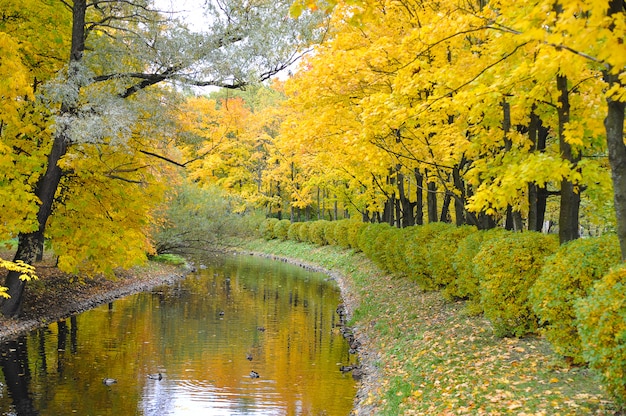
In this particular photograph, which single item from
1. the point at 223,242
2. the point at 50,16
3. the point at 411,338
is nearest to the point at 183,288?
the point at 223,242

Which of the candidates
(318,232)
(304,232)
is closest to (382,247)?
(318,232)

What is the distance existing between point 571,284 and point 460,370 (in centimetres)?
209

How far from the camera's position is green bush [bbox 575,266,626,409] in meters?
4.64

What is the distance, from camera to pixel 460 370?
7766 millimetres

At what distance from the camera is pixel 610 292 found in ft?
16.0

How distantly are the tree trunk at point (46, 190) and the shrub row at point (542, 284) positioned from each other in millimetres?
9016

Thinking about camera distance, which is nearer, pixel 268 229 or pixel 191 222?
pixel 191 222

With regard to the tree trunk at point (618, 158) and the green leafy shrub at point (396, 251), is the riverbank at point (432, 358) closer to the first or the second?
the green leafy shrub at point (396, 251)

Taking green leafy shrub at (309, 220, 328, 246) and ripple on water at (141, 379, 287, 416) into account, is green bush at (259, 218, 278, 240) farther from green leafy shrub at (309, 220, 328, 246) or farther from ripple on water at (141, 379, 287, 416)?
ripple on water at (141, 379, 287, 416)

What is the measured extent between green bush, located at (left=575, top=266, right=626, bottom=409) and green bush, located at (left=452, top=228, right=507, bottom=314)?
17.1 feet

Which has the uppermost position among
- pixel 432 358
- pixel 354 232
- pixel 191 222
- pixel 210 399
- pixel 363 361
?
pixel 191 222

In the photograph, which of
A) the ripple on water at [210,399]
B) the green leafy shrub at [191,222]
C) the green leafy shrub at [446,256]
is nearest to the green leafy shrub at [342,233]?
the green leafy shrub at [191,222]

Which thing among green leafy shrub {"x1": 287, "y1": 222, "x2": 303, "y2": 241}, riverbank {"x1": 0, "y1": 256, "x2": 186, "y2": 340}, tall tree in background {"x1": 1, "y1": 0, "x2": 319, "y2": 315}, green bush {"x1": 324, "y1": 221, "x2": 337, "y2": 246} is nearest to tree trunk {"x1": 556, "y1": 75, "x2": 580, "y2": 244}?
tall tree in background {"x1": 1, "y1": 0, "x2": 319, "y2": 315}

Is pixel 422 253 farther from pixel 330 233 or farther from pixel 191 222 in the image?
pixel 330 233
